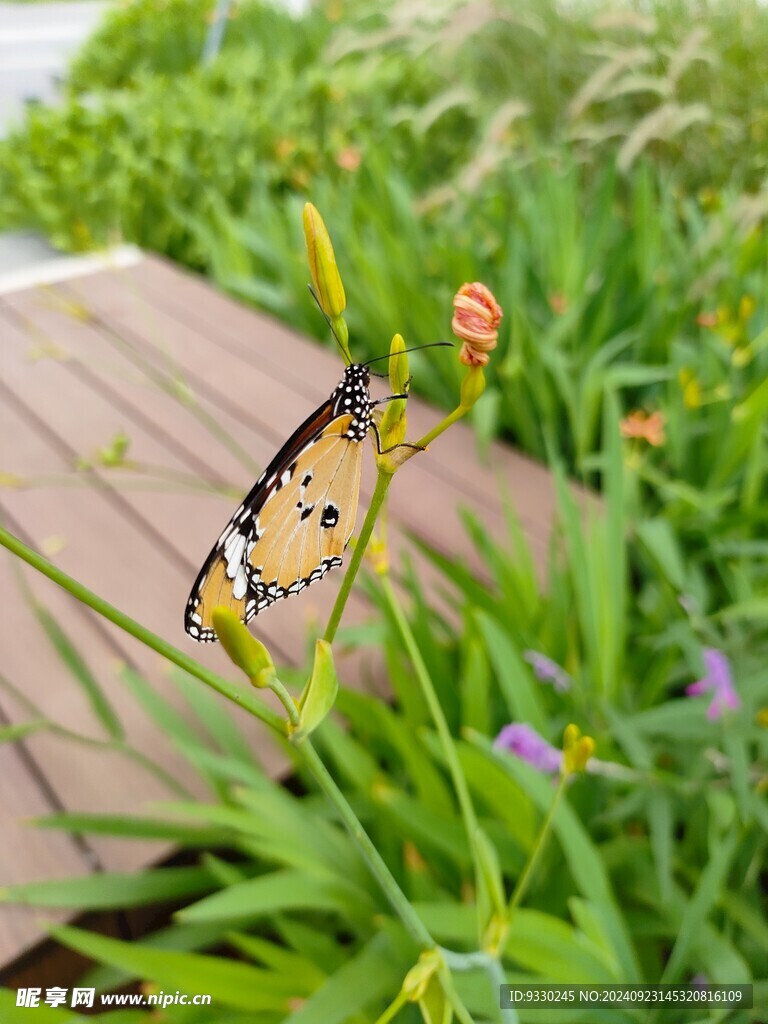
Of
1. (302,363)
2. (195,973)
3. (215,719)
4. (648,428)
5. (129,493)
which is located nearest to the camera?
(195,973)

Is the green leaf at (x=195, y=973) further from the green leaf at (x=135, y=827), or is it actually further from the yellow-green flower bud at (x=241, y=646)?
the yellow-green flower bud at (x=241, y=646)

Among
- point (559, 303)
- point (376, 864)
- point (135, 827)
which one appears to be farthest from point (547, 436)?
point (376, 864)

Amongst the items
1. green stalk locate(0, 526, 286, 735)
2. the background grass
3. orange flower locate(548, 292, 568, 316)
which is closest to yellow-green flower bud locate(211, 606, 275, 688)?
green stalk locate(0, 526, 286, 735)

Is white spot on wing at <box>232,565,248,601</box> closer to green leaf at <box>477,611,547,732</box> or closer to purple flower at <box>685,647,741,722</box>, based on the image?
green leaf at <box>477,611,547,732</box>

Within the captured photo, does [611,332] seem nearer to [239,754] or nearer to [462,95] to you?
[462,95]

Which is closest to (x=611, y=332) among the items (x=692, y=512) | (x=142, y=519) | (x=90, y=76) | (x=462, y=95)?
(x=692, y=512)

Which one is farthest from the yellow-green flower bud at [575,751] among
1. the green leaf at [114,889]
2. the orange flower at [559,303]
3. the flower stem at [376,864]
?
the orange flower at [559,303]

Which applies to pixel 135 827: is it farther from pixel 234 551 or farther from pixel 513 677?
pixel 234 551
